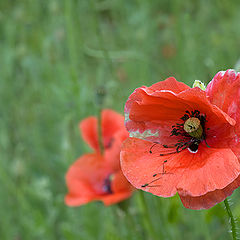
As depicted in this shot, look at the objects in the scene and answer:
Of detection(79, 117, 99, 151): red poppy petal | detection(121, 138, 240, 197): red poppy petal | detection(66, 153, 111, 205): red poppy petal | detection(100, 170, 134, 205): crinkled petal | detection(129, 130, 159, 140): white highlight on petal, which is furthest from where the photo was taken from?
detection(79, 117, 99, 151): red poppy petal

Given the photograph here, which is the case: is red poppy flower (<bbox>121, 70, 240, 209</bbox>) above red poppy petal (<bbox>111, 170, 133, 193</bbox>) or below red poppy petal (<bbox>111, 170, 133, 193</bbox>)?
above

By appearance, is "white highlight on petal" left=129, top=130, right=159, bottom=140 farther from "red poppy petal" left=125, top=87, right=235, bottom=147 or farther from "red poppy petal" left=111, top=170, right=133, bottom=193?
"red poppy petal" left=111, top=170, right=133, bottom=193

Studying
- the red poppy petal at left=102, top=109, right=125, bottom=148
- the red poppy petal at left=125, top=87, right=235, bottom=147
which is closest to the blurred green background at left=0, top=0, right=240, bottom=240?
the red poppy petal at left=102, top=109, right=125, bottom=148

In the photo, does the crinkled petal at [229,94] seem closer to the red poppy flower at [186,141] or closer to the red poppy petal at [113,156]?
the red poppy flower at [186,141]

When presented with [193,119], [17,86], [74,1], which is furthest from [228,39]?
[193,119]

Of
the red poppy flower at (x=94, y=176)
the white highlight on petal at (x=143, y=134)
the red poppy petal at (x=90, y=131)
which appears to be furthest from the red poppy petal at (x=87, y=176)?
the white highlight on petal at (x=143, y=134)

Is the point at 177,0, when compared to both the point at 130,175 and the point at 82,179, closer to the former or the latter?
the point at 82,179
